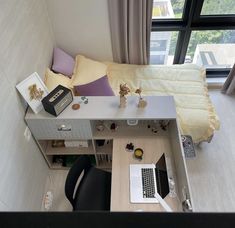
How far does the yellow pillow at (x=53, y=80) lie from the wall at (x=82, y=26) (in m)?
0.59

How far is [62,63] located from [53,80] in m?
0.35

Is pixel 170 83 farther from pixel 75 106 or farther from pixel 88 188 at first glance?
pixel 88 188

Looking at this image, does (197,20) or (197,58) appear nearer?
(197,20)

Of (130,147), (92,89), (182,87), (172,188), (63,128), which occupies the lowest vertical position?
(172,188)

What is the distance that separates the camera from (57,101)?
199 cm

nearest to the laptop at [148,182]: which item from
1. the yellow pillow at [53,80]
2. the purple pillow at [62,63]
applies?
the yellow pillow at [53,80]

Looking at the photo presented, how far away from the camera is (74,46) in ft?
9.90

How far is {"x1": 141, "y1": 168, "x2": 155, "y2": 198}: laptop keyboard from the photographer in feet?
6.01

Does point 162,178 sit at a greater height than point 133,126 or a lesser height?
lesser

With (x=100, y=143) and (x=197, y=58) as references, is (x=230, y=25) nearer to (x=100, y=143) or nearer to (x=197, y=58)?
(x=197, y=58)

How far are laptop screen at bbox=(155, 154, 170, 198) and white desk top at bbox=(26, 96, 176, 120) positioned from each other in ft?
1.24

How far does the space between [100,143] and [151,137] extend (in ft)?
1.88

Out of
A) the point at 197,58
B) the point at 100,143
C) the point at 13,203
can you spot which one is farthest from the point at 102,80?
the point at 197,58

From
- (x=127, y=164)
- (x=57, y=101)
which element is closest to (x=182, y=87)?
(x=127, y=164)
